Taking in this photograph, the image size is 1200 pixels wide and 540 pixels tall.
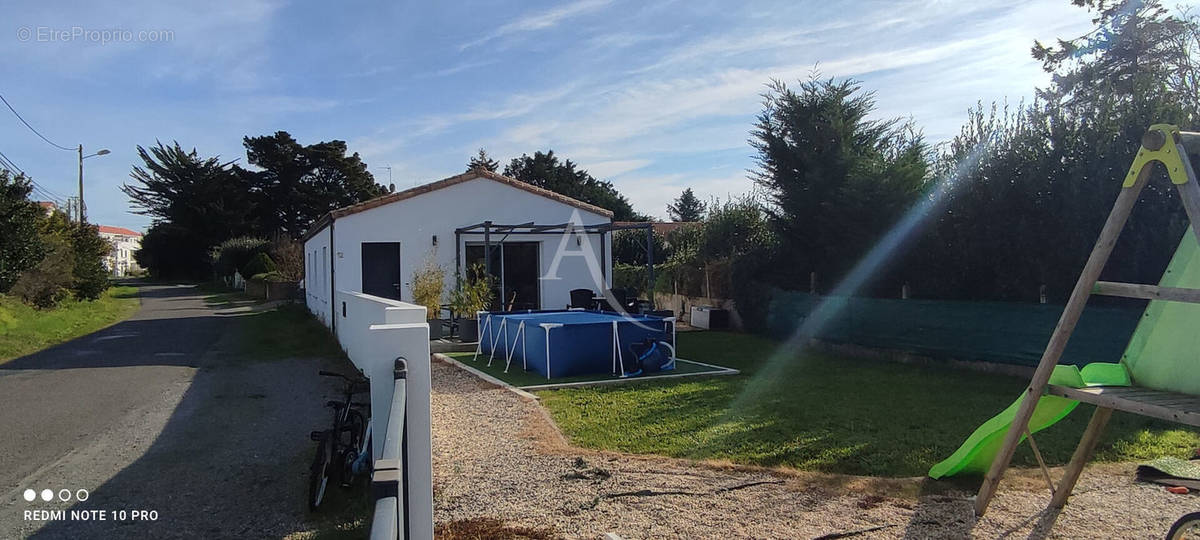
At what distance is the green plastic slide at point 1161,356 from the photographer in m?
4.11

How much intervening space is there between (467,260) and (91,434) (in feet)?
32.6

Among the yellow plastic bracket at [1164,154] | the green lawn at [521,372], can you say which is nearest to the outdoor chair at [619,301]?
the green lawn at [521,372]

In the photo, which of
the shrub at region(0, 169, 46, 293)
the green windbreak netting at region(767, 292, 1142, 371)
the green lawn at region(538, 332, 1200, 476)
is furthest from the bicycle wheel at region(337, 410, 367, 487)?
the shrub at region(0, 169, 46, 293)

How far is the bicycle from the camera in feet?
15.7

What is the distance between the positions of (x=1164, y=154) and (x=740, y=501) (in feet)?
9.88

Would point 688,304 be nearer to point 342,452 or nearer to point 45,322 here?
point 342,452

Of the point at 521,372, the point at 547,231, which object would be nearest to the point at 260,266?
the point at 547,231

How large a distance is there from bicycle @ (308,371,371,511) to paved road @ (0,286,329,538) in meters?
0.23

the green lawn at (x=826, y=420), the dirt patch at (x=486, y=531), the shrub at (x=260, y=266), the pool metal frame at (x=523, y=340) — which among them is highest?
the shrub at (x=260, y=266)

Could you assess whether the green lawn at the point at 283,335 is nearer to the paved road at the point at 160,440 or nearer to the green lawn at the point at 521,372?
the paved road at the point at 160,440

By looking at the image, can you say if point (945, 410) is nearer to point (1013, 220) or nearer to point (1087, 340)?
point (1087, 340)

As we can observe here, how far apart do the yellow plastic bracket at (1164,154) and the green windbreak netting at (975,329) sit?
526cm

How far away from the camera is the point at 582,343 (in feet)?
33.1

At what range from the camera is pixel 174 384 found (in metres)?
10.1
